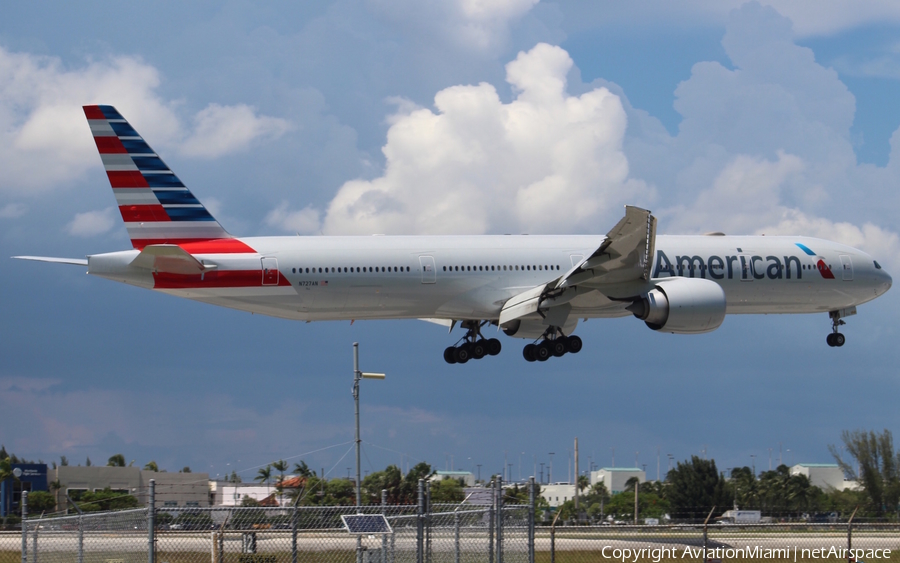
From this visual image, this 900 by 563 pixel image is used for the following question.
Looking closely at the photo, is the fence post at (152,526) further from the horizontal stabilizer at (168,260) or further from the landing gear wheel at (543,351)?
the landing gear wheel at (543,351)

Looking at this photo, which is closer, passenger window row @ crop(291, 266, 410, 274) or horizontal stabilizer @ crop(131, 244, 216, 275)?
horizontal stabilizer @ crop(131, 244, 216, 275)

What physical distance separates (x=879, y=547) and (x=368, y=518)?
1915cm

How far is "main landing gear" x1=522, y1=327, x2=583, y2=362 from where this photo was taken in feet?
115

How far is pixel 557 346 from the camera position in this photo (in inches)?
1383

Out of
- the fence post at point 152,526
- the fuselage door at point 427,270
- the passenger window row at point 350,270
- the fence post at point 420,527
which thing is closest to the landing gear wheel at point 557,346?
the fuselage door at point 427,270

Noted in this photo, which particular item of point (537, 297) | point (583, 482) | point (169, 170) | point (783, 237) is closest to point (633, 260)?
point (537, 297)

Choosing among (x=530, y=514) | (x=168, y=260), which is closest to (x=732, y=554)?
(x=530, y=514)

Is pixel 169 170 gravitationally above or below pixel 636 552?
above

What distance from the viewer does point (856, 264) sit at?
A: 38094 mm

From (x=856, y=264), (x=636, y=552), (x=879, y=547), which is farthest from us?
(x=856, y=264)

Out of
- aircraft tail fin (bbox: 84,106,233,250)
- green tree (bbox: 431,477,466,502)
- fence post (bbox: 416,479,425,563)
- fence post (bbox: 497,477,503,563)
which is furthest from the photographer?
green tree (bbox: 431,477,466,502)

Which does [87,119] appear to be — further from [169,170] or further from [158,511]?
[158,511]

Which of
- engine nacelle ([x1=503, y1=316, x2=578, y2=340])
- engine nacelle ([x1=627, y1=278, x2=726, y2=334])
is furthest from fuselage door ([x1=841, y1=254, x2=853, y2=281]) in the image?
engine nacelle ([x1=503, y1=316, x2=578, y2=340])

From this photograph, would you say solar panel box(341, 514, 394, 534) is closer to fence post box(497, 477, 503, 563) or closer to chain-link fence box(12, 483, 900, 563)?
chain-link fence box(12, 483, 900, 563)
